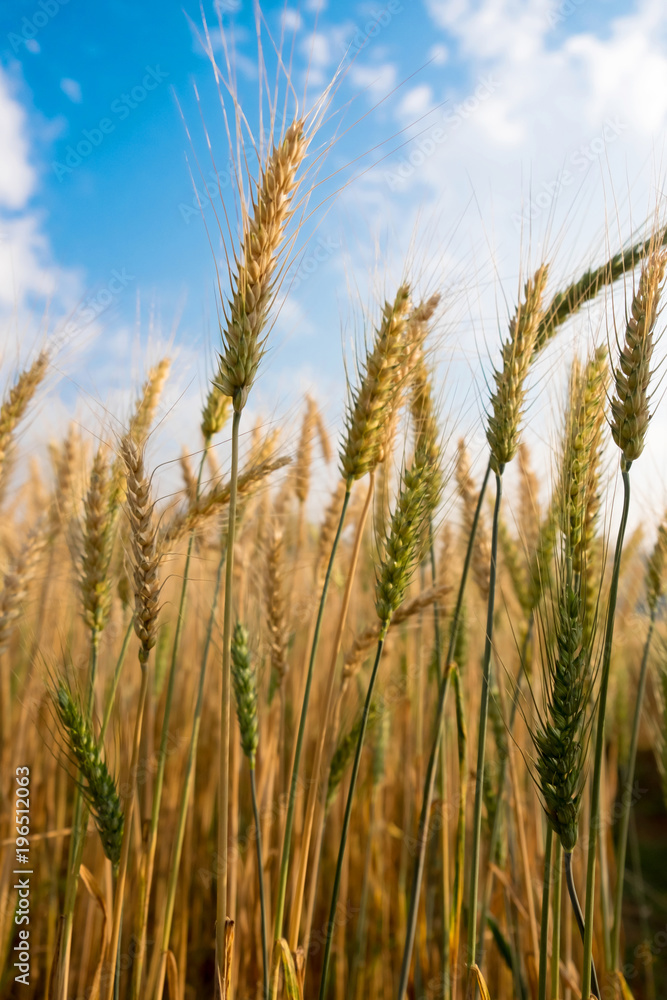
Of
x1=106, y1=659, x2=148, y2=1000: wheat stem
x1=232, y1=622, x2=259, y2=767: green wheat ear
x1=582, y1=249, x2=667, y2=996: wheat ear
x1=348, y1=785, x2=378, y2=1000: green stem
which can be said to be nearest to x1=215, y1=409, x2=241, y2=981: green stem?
x1=106, y1=659, x2=148, y2=1000: wheat stem

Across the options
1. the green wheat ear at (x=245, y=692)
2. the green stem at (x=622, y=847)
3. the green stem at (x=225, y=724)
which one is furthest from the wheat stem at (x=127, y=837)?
the green stem at (x=622, y=847)

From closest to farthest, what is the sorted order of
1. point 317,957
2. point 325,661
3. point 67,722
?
point 67,722, point 317,957, point 325,661

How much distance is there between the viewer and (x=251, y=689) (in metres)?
1.59

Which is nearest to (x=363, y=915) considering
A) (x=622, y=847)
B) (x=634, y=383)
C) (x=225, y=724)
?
(x=622, y=847)

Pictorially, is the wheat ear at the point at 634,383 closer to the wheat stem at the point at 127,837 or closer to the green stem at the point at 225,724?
the green stem at the point at 225,724

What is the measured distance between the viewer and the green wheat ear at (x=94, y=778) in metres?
1.18

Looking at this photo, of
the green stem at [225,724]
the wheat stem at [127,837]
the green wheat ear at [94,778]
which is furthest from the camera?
the green wheat ear at [94,778]

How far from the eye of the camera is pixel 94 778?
120 centimetres

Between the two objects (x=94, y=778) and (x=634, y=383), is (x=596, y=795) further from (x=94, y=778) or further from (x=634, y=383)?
(x=94, y=778)

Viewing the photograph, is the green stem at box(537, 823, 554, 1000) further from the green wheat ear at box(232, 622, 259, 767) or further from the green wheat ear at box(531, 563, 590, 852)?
the green wheat ear at box(232, 622, 259, 767)

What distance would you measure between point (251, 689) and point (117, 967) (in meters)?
0.62

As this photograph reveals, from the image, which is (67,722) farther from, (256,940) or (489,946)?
(489,946)

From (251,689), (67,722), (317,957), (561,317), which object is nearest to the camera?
(67,722)

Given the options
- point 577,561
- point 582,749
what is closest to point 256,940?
point 582,749
